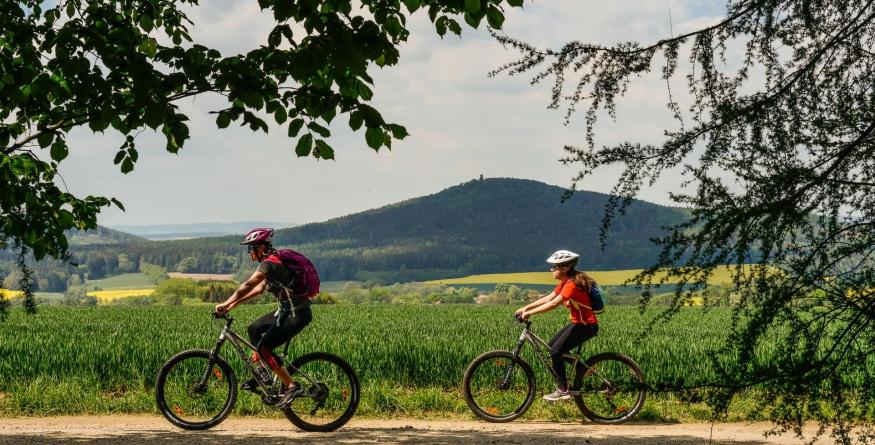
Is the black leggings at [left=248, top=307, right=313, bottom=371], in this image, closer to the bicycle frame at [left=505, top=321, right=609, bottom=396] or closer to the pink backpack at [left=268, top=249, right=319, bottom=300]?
the pink backpack at [left=268, top=249, right=319, bottom=300]

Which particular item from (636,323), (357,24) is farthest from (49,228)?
(636,323)

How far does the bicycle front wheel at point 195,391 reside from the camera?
10.1 m

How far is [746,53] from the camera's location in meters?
6.46

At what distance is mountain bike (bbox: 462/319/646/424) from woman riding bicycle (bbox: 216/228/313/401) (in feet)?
7.95

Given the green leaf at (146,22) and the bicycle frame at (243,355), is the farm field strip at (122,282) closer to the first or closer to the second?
the green leaf at (146,22)

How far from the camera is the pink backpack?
Answer: 9.25 meters

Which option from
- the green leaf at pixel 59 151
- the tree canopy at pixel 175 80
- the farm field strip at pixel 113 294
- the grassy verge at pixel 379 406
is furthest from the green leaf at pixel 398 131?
the farm field strip at pixel 113 294

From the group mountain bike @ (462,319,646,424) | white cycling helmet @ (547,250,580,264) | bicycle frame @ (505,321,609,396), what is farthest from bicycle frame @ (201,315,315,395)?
white cycling helmet @ (547,250,580,264)

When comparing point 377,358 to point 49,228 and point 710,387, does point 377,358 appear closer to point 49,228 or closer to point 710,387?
point 49,228

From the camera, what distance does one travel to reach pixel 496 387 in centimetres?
1096

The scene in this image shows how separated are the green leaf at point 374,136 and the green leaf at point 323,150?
0.49m

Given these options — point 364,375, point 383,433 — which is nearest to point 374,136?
point 383,433

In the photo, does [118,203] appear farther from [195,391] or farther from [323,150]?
[323,150]

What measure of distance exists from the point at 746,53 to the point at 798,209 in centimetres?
134
